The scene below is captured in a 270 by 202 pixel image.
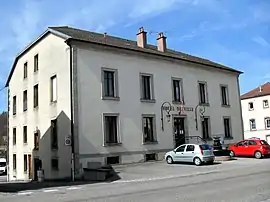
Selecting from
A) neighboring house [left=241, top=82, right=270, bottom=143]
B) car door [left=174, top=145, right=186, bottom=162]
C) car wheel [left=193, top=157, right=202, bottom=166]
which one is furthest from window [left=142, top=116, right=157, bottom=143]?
neighboring house [left=241, top=82, right=270, bottom=143]

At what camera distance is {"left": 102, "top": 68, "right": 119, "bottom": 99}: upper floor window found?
87.4 feet

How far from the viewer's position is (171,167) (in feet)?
79.1

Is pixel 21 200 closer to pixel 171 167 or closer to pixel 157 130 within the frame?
pixel 171 167

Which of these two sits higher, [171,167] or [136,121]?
[136,121]

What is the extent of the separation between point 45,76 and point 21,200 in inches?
672

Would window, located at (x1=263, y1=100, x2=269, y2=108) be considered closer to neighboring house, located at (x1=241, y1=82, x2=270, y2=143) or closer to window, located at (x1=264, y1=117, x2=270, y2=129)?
neighboring house, located at (x1=241, y1=82, x2=270, y2=143)

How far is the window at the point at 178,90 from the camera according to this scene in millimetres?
31500

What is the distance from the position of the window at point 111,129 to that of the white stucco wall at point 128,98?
438 millimetres

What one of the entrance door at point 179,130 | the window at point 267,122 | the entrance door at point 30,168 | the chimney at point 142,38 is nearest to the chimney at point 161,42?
the chimney at point 142,38

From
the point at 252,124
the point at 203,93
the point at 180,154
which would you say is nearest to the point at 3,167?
the point at 203,93

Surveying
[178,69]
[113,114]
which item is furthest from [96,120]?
[178,69]

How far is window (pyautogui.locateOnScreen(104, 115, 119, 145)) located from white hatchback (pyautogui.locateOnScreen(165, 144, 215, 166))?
4.36 metres

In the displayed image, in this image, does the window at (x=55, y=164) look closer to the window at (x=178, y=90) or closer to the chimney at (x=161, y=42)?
the window at (x=178, y=90)

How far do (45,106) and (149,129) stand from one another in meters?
8.36
